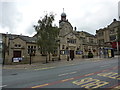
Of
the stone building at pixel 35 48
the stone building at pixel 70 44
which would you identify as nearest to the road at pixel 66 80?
the stone building at pixel 35 48

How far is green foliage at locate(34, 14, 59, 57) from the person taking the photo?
20758 mm

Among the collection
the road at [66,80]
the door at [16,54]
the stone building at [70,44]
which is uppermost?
the stone building at [70,44]

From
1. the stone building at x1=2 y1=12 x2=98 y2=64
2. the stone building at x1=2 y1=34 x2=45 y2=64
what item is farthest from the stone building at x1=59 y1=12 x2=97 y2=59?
the stone building at x1=2 y1=34 x2=45 y2=64

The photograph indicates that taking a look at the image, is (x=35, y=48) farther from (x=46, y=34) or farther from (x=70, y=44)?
(x=70, y=44)

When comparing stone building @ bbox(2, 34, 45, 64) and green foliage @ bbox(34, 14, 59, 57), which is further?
stone building @ bbox(2, 34, 45, 64)

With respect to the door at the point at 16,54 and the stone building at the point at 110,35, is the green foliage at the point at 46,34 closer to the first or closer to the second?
the door at the point at 16,54

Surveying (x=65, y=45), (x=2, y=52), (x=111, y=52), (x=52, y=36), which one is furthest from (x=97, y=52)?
(x=2, y=52)

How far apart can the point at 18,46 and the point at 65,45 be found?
1334 centimetres

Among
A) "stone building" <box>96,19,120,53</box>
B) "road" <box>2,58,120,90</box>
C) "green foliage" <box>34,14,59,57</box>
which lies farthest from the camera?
"stone building" <box>96,19,120,53</box>

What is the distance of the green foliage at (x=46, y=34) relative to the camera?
68.1ft

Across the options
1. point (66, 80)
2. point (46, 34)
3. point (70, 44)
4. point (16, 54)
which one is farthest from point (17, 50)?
point (66, 80)

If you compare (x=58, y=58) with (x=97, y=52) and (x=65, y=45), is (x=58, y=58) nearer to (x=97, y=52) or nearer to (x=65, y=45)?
(x=65, y=45)

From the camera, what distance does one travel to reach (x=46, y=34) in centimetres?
2119

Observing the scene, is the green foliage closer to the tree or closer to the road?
the tree
